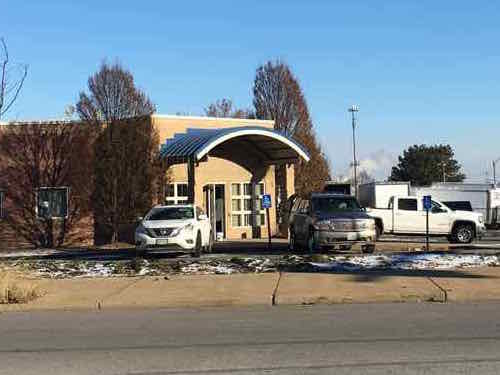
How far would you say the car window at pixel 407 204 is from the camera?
28703 mm

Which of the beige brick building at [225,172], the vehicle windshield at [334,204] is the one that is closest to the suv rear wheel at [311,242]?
the vehicle windshield at [334,204]

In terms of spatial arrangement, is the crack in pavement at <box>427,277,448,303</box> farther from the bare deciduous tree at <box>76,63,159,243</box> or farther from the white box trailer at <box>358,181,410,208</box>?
the white box trailer at <box>358,181,410,208</box>

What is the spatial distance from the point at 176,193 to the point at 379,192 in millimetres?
14558

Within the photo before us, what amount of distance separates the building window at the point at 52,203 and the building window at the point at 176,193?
4018 mm

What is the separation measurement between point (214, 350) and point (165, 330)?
1794mm

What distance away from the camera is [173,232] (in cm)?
2027

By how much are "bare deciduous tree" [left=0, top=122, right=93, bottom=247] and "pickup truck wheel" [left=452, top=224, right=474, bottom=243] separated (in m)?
14.4

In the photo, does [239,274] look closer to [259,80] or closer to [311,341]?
[311,341]

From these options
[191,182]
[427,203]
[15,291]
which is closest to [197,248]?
[191,182]

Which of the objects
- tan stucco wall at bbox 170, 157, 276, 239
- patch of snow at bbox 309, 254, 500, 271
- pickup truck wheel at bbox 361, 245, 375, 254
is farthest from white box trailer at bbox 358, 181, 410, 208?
patch of snow at bbox 309, 254, 500, 271

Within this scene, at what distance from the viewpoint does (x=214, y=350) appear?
8523 mm

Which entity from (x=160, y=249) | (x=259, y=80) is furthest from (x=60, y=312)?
(x=259, y=80)

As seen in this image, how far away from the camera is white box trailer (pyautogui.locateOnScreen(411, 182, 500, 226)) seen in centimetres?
4506

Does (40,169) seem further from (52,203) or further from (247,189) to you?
(247,189)
